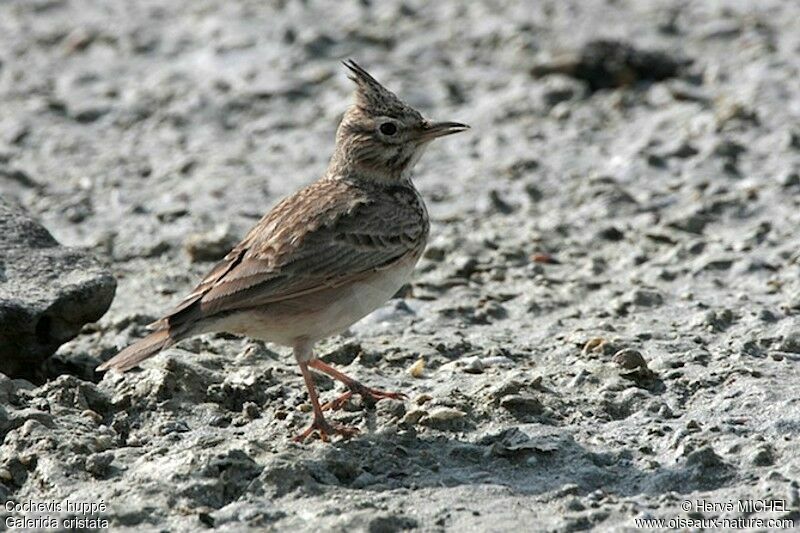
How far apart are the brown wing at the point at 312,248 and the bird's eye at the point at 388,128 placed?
1.06ft

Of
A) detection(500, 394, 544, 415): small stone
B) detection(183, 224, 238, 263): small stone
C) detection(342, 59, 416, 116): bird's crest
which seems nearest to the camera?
detection(500, 394, 544, 415): small stone

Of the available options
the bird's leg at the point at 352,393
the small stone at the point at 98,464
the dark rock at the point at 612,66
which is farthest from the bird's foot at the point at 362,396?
the dark rock at the point at 612,66

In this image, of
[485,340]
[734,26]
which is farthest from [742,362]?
[734,26]

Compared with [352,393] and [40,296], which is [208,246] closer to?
[40,296]

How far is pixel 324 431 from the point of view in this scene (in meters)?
6.43

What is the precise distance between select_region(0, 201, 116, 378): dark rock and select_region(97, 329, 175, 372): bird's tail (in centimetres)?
66

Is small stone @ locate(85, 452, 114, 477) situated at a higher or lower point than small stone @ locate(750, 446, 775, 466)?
higher

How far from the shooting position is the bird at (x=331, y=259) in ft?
21.4

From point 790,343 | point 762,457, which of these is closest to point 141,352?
point 762,457

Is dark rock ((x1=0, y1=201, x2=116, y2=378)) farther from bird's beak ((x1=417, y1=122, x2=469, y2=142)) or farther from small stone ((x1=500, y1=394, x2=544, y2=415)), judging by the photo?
small stone ((x1=500, y1=394, x2=544, y2=415))

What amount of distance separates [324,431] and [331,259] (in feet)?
2.90

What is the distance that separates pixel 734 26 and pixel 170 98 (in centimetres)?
494

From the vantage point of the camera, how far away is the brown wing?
259 inches

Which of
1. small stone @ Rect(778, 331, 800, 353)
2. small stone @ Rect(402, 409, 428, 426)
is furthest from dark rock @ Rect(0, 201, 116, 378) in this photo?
small stone @ Rect(778, 331, 800, 353)
